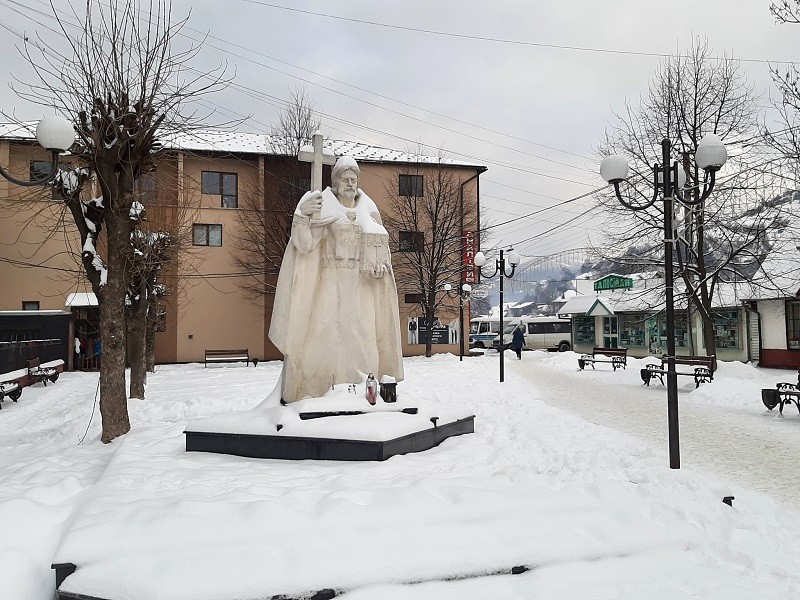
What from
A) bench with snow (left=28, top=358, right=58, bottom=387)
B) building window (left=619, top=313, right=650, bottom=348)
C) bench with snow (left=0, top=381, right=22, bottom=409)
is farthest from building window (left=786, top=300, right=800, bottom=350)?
bench with snow (left=28, top=358, right=58, bottom=387)

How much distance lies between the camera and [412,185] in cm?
3186

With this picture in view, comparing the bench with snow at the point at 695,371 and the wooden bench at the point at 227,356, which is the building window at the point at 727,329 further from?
the wooden bench at the point at 227,356

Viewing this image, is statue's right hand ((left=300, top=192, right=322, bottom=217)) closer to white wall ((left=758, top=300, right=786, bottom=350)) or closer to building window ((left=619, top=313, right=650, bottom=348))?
white wall ((left=758, top=300, right=786, bottom=350))

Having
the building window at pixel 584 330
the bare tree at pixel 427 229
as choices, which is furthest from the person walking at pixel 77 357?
the building window at pixel 584 330

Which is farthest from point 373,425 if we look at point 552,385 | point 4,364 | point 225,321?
point 225,321

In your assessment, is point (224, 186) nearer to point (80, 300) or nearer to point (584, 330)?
point (80, 300)

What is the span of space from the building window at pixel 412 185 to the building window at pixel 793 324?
17926 mm

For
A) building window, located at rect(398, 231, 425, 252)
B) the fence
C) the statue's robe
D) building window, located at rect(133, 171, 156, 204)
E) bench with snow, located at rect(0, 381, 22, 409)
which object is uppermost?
building window, located at rect(398, 231, 425, 252)

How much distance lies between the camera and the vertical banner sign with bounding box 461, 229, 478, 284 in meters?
29.9

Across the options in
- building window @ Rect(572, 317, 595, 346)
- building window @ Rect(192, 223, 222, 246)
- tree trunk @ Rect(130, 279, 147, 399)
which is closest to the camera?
tree trunk @ Rect(130, 279, 147, 399)

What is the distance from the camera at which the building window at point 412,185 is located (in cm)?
3177

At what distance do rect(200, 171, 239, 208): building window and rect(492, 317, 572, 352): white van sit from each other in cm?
2115

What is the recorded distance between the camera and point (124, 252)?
9305mm

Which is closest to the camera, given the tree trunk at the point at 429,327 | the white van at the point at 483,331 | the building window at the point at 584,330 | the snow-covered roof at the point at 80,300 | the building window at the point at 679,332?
the snow-covered roof at the point at 80,300
